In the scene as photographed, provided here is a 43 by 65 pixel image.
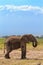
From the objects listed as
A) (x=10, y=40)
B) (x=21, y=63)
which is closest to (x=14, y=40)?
(x=10, y=40)

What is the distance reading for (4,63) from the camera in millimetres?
22203

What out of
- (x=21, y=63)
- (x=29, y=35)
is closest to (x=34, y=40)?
(x=29, y=35)

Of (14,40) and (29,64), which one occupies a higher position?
(14,40)

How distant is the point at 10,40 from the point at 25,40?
100 cm

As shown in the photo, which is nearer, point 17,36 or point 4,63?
point 4,63

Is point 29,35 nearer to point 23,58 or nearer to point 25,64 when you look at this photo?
point 23,58

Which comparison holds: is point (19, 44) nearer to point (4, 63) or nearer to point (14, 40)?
point (14, 40)

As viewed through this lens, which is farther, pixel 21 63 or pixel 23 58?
pixel 23 58

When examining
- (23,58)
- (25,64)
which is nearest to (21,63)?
(25,64)

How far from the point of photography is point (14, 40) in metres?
25.8

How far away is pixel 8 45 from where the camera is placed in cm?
2623

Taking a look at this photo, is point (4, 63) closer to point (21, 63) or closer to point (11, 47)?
point (21, 63)

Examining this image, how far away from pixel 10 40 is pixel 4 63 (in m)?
3.92

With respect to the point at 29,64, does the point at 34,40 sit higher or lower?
higher
